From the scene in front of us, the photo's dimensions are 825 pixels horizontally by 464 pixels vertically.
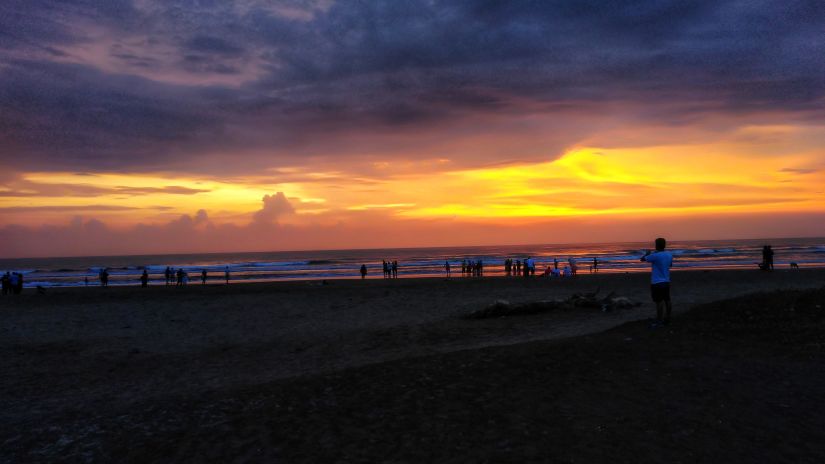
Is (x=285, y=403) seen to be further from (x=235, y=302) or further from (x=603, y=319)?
(x=235, y=302)

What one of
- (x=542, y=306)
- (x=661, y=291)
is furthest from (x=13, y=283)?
(x=661, y=291)

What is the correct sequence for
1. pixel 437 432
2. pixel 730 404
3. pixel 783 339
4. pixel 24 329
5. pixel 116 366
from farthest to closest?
pixel 24 329, pixel 116 366, pixel 783 339, pixel 730 404, pixel 437 432

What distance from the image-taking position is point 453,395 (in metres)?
8.34

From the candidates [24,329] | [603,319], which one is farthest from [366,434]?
[24,329]

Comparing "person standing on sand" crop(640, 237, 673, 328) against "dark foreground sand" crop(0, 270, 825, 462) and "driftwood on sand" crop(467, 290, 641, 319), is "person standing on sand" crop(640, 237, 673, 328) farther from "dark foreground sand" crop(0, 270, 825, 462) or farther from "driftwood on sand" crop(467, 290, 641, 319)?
"driftwood on sand" crop(467, 290, 641, 319)

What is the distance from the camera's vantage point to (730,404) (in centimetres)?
750

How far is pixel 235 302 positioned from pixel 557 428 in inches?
1049

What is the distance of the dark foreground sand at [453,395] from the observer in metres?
6.54

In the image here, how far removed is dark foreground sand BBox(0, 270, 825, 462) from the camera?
654cm

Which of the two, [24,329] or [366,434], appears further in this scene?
[24,329]

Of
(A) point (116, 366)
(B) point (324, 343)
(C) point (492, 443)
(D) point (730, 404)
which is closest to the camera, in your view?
(C) point (492, 443)

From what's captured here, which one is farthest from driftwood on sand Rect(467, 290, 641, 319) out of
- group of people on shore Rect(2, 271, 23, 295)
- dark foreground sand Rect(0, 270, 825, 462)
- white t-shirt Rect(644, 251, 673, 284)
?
group of people on shore Rect(2, 271, 23, 295)

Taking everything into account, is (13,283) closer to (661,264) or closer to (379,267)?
(661,264)

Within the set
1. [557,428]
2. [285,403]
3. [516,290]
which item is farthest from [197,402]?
[516,290]
